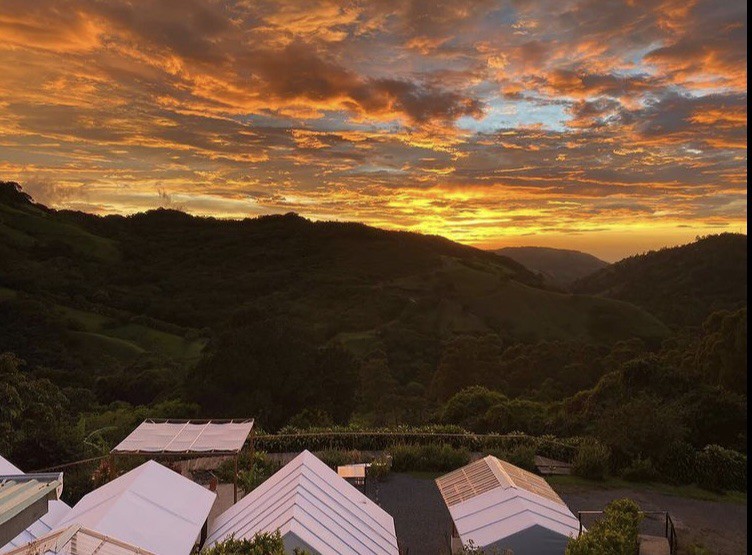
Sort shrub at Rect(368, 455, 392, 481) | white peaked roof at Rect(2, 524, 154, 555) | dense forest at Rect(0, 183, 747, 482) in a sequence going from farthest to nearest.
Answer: dense forest at Rect(0, 183, 747, 482) → shrub at Rect(368, 455, 392, 481) → white peaked roof at Rect(2, 524, 154, 555)

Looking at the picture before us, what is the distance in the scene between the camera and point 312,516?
348 inches

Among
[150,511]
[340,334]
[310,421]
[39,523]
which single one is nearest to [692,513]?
[150,511]

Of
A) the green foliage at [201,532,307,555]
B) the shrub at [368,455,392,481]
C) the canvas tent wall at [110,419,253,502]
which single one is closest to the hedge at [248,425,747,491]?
the shrub at [368,455,392,481]

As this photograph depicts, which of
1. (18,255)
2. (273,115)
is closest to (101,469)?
(273,115)

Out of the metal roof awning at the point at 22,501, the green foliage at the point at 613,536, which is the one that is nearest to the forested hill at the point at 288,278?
the green foliage at the point at 613,536

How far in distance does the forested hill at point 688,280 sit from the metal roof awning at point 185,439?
47418 millimetres

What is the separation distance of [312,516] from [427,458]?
27.4 ft

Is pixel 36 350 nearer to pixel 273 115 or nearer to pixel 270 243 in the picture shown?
pixel 273 115

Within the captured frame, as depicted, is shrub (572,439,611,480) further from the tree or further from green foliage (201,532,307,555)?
the tree

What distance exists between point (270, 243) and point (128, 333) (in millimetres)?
28445

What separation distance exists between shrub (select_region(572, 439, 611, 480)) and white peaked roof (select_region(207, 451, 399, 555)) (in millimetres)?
7713

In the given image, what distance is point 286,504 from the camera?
908cm

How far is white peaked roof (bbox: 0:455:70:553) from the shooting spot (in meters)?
7.24

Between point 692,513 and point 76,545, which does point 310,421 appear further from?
point 76,545
